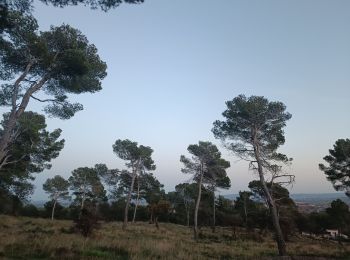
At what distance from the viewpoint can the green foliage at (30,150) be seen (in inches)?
937

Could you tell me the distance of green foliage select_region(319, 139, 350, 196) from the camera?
31.4 metres

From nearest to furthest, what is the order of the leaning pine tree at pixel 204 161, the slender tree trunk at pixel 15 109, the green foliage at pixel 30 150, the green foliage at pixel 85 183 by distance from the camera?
1. the slender tree trunk at pixel 15 109
2. the green foliage at pixel 30 150
3. the leaning pine tree at pixel 204 161
4. the green foliage at pixel 85 183

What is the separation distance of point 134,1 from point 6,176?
2377 cm

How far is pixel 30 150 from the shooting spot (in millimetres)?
24578

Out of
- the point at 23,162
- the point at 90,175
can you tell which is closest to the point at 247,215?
the point at 90,175

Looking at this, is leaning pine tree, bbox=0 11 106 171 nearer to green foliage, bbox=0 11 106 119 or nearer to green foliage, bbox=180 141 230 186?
green foliage, bbox=0 11 106 119

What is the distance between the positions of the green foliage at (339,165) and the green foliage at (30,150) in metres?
27.8

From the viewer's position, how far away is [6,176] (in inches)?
1117

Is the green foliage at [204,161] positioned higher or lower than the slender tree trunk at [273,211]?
higher

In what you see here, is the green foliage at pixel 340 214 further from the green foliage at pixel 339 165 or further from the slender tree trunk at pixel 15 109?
the slender tree trunk at pixel 15 109

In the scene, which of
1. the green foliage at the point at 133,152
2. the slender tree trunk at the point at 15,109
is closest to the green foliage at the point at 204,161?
the green foliage at the point at 133,152

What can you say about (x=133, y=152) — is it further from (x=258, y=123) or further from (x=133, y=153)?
(x=258, y=123)

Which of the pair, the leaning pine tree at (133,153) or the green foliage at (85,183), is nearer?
the leaning pine tree at (133,153)

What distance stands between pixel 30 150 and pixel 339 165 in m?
30.0
